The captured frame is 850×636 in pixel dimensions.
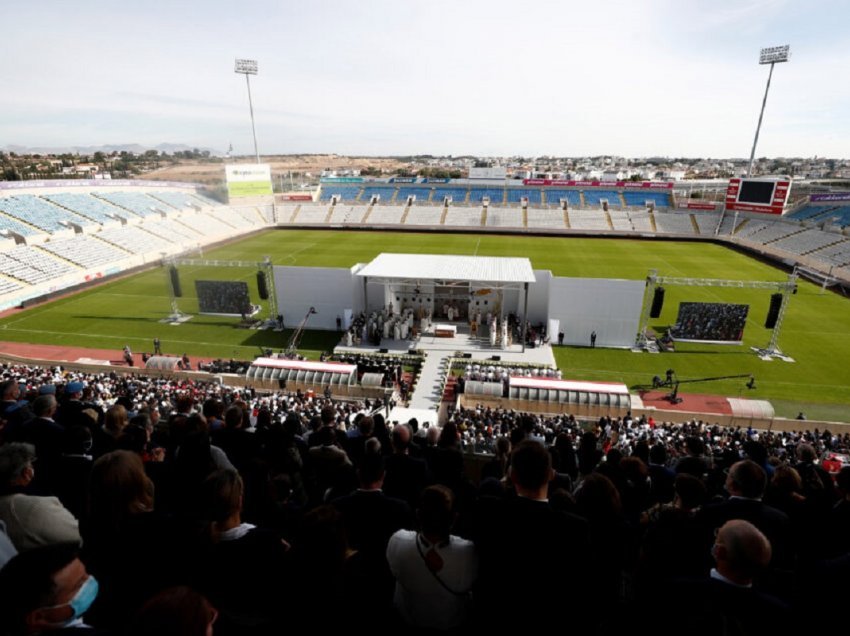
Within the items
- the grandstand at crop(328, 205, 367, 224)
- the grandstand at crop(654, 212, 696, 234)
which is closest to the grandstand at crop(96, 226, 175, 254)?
the grandstand at crop(328, 205, 367, 224)

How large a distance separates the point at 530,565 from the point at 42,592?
2.35 metres

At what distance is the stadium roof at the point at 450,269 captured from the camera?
2123 centimetres

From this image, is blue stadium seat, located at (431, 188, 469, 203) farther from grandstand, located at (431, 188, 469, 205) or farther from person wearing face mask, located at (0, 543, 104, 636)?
person wearing face mask, located at (0, 543, 104, 636)

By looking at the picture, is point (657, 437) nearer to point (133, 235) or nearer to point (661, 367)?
point (661, 367)

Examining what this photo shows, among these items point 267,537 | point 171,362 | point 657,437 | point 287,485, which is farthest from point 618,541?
point 171,362

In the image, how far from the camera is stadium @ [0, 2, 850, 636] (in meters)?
2.66

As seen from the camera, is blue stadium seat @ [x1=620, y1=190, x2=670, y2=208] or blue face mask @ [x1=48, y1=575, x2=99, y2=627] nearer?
blue face mask @ [x1=48, y1=575, x2=99, y2=627]

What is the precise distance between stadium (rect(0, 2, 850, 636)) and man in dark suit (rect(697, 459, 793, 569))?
0.08 feet

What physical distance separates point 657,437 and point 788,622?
10.6 m

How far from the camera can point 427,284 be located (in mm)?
23766

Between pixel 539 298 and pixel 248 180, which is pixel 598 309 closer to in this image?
pixel 539 298

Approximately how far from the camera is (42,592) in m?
1.89

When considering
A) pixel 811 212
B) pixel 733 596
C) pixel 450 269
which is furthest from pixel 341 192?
pixel 733 596

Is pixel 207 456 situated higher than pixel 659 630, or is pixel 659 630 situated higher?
pixel 659 630
